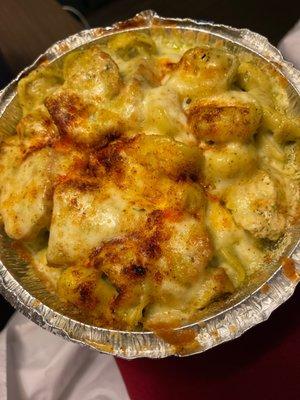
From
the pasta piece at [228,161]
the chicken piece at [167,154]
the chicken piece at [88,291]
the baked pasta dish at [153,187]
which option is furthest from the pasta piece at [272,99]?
the chicken piece at [88,291]

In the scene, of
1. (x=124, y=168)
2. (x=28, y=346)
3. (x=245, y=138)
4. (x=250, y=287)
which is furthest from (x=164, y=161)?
(x=28, y=346)

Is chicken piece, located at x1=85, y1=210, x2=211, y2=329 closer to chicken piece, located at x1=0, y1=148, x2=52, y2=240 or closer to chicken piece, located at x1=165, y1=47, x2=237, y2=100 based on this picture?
chicken piece, located at x1=0, y1=148, x2=52, y2=240

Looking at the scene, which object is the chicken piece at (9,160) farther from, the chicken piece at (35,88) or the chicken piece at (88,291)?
the chicken piece at (88,291)

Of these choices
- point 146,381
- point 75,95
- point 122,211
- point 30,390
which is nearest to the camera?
point 122,211

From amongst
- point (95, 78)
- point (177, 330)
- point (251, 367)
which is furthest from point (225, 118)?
point (251, 367)

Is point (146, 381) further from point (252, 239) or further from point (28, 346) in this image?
point (252, 239)

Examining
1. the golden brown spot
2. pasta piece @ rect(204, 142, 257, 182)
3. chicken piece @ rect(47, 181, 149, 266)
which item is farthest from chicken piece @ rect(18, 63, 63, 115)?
the golden brown spot
